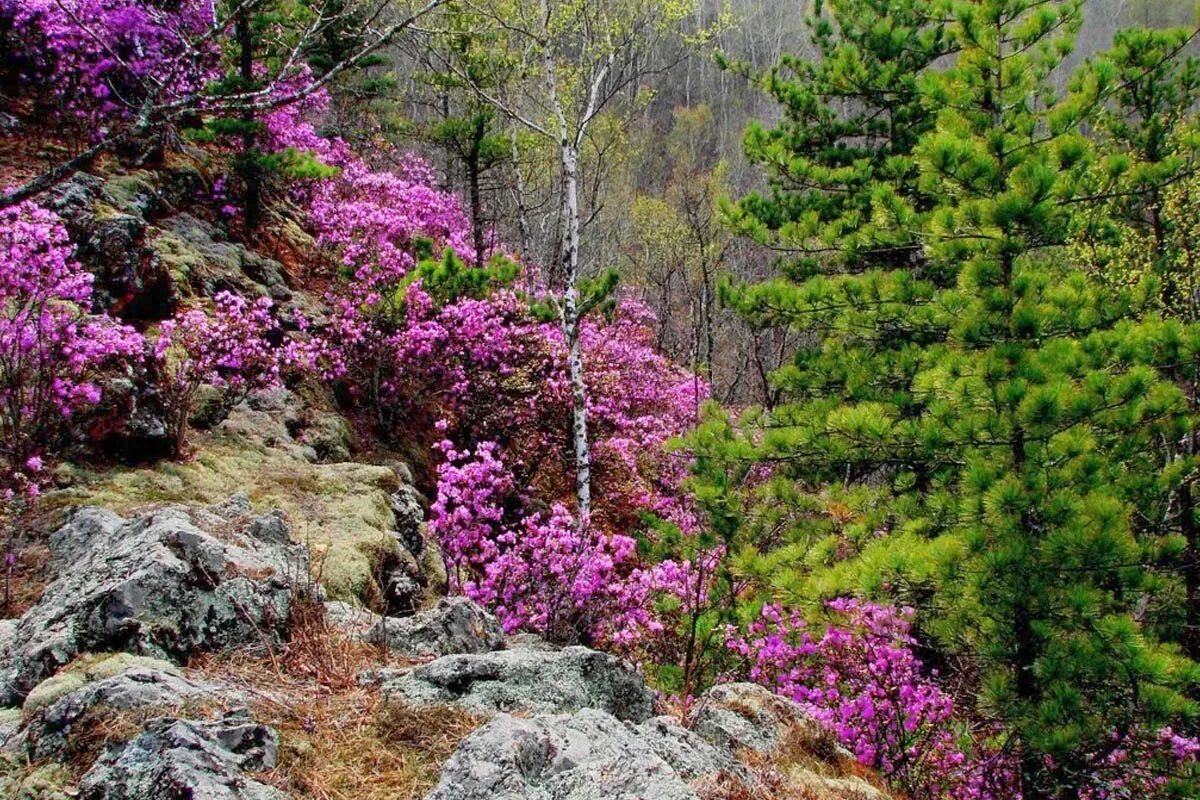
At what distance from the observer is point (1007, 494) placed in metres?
3.75

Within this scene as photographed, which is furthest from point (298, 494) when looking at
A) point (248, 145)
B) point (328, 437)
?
point (248, 145)

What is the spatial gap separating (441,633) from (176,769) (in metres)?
1.62

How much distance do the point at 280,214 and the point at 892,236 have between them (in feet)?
30.7

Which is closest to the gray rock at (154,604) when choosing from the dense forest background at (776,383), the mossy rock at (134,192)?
the dense forest background at (776,383)

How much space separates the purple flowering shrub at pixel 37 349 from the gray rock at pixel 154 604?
2.03 m

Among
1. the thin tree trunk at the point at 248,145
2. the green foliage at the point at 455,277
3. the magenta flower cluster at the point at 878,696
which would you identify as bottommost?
the magenta flower cluster at the point at 878,696

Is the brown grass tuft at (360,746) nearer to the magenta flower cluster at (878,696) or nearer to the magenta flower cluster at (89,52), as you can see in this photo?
the magenta flower cluster at (878,696)

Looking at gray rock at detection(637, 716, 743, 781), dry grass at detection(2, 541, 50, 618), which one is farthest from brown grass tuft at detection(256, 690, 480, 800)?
dry grass at detection(2, 541, 50, 618)

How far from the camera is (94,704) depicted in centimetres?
210

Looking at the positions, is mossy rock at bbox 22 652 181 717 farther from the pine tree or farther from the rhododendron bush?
the rhododendron bush

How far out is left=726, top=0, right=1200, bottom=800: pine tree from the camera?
383 cm

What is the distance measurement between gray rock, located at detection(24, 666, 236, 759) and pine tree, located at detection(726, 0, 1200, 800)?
342 cm

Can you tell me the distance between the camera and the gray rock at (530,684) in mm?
2633

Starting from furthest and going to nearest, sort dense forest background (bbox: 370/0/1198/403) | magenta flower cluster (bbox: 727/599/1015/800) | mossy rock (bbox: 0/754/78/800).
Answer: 1. dense forest background (bbox: 370/0/1198/403)
2. magenta flower cluster (bbox: 727/599/1015/800)
3. mossy rock (bbox: 0/754/78/800)
